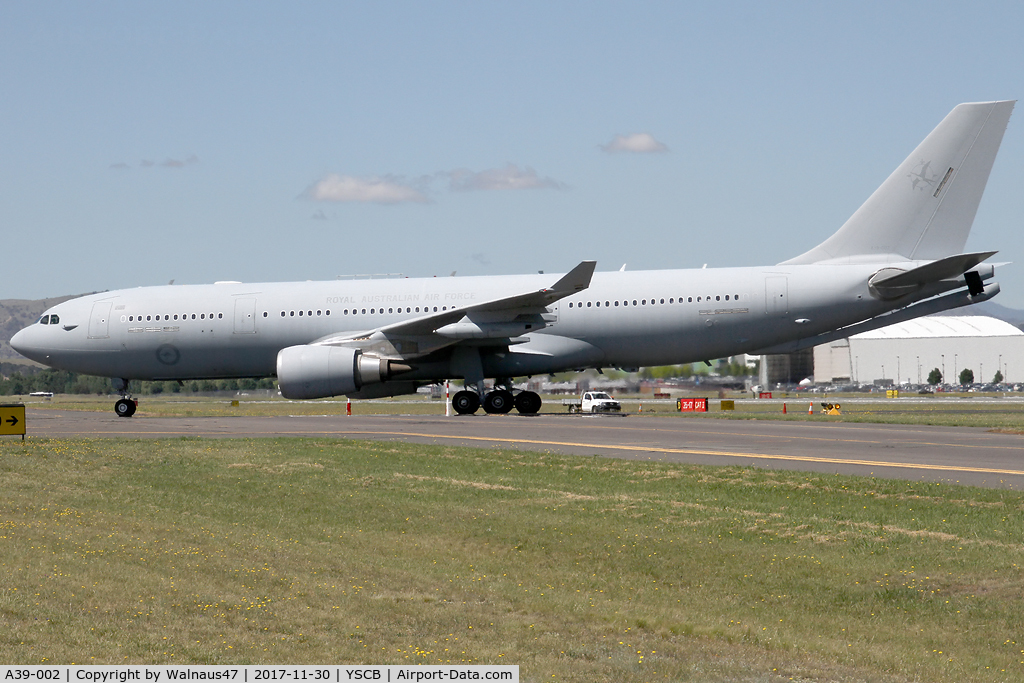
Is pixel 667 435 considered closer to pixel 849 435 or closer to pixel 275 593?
pixel 849 435

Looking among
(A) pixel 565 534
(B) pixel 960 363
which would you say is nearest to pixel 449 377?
(A) pixel 565 534

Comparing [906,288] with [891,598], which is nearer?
[891,598]

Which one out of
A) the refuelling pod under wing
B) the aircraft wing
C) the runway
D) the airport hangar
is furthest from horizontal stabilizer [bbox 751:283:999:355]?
the airport hangar

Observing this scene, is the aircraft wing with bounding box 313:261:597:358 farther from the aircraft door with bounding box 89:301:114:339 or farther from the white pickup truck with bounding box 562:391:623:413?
the white pickup truck with bounding box 562:391:623:413

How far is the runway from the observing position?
17.5 m

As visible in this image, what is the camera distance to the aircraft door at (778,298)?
3206 cm

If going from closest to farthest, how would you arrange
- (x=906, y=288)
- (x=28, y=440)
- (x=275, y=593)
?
1. (x=275, y=593)
2. (x=28, y=440)
3. (x=906, y=288)

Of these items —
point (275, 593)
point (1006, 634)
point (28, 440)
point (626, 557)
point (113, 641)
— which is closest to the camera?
point (113, 641)

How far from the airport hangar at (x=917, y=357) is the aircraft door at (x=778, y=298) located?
98.9 metres

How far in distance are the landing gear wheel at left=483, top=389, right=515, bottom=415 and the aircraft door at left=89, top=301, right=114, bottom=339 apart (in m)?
13.4

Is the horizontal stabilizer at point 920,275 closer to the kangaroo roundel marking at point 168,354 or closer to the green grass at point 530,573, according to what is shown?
the green grass at point 530,573

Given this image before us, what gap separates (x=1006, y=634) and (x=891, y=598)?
1176 millimetres

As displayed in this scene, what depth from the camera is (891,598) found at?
906 cm

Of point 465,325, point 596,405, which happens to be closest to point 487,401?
point 465,325
